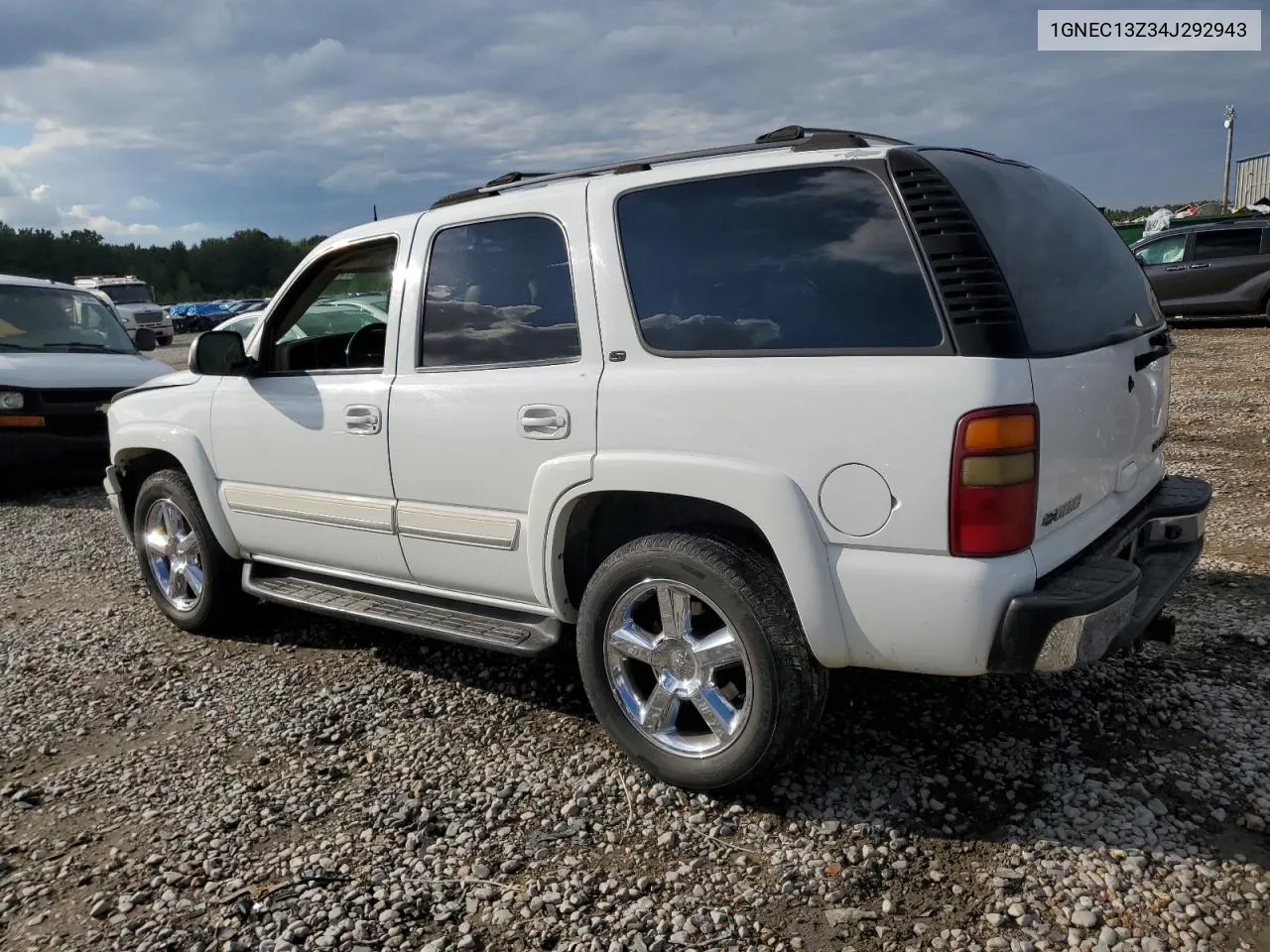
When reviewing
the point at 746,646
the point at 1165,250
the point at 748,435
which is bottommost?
the point at 746,646

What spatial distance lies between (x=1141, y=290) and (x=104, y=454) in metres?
8.19

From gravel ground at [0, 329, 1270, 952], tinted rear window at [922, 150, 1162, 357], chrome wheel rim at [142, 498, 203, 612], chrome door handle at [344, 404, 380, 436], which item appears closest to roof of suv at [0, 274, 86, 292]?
chrome wheel rim at [142, 498, 203, 612]

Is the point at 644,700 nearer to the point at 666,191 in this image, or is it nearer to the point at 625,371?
the point at 625,371

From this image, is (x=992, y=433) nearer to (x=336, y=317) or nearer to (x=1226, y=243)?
(x=336, y=317)

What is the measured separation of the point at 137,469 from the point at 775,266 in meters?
3.80

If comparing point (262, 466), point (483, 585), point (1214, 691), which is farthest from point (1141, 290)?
point (262, 466)

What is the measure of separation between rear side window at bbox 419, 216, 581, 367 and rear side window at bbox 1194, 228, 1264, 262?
14.6 meters

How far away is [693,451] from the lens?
2.81 m

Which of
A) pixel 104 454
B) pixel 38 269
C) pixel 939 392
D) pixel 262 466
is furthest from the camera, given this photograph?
pixel 38 269

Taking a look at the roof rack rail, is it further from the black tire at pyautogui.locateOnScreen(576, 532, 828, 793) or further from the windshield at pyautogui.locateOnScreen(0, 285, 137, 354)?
the windshield at pyautogui.locateOnScreen(0, 285, 137, 354)

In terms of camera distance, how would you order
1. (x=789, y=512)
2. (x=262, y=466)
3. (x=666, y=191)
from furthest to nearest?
(x=262, y=466)
(x=666, y=191)
(x=789, y=512)

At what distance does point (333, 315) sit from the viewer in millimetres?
4582

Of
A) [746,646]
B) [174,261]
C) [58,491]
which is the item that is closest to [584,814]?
[746,646]

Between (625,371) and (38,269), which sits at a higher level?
(38,269)
